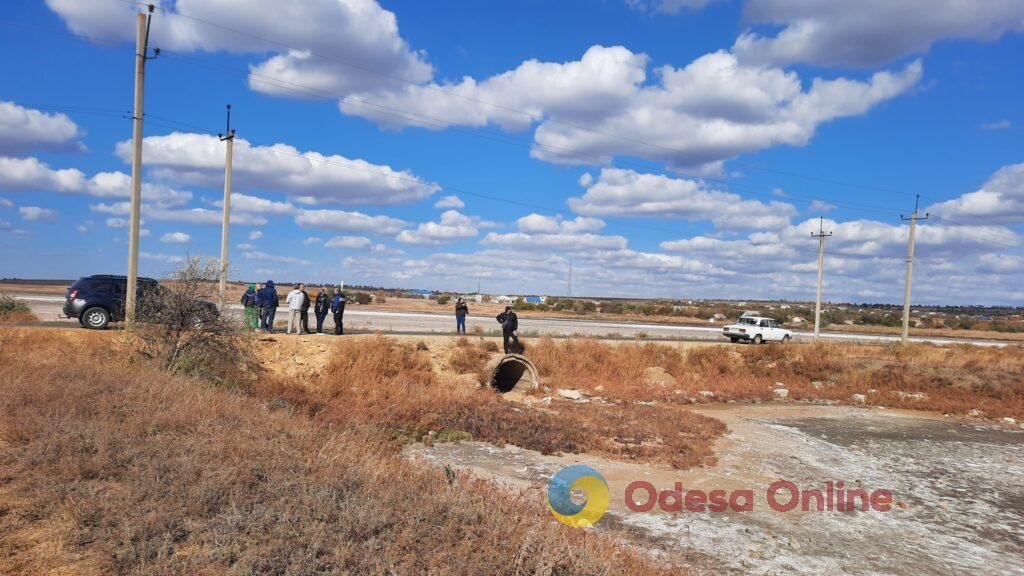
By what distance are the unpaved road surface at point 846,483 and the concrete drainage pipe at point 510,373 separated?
6456 mm

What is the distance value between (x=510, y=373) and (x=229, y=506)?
17.2 meters

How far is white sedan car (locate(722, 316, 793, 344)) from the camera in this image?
36906 millimetres

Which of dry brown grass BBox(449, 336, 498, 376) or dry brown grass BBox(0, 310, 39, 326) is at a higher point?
dry brown grass BBox(0, 310, 39, 326)

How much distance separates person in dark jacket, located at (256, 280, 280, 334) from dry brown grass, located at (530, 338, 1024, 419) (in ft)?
31.5

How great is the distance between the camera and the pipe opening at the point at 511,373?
20.4 meters

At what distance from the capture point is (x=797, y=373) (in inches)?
1104

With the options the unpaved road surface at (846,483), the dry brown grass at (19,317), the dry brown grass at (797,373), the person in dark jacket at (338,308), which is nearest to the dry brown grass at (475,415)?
the unpaved road surface at (846,483)

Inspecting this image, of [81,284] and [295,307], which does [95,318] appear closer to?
[81,284]

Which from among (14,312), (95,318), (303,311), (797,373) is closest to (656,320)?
(797,373)

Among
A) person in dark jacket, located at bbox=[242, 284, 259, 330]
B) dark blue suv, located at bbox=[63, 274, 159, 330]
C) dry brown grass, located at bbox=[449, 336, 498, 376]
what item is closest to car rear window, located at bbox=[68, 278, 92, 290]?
dark blue suv, located at bbox=[63, 274, 159, 330]

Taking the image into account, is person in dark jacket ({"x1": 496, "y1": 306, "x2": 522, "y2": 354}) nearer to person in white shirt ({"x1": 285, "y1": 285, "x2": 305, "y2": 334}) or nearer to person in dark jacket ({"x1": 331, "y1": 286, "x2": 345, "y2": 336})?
person in dark jacket ({"x1": 331, "y1": 286, "x2": 345, "y2": 336})

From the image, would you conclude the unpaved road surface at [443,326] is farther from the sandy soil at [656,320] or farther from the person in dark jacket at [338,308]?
the sandy soil at [656,320]

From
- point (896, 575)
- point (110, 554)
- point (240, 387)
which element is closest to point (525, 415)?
point (240, 387)

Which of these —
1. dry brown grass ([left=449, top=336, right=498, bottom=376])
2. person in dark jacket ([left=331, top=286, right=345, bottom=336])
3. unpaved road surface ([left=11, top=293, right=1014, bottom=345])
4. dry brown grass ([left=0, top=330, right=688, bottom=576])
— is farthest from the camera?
unpaved road surface ([left=11, top=293, right=1014, bottom=345])
